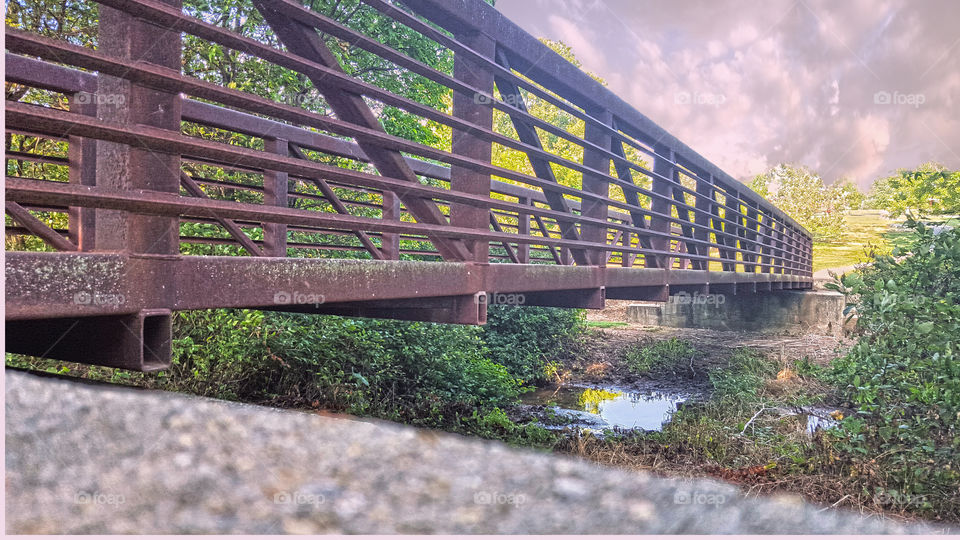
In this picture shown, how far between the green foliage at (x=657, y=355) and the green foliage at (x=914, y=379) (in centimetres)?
817

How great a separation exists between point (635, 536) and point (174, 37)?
128 inches

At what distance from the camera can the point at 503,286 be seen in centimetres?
531

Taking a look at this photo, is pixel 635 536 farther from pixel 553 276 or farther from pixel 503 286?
pixel 553 276

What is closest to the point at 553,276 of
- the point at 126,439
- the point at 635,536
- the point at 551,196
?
the point at 551,196

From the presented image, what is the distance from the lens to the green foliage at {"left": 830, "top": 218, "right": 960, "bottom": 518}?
4895mm

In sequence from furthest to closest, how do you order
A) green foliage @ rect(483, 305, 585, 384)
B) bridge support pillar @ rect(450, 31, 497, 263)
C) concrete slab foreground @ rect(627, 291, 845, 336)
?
1. concrete slab foreground @ rect(627, 291, 845, 336)
2. green foliage @ rect(483, 305, 585, 384)
3. bridge support pillar @ rect(450, 31, 497, 263)

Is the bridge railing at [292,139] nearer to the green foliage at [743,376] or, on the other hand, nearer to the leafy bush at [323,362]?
the leafy bush at [323,362]

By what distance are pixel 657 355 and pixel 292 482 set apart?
11.5 meters

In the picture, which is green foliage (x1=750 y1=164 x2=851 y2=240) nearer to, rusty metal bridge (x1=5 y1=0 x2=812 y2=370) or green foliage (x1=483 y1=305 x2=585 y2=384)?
green foliage (x1=483 y1=305 x2=585 y2=384)

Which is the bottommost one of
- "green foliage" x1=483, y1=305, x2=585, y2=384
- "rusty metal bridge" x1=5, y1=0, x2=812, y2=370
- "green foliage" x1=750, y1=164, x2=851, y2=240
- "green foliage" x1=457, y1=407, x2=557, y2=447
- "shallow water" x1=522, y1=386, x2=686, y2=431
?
"shallow water" x1=522, y1=386, x2=686, y2=431

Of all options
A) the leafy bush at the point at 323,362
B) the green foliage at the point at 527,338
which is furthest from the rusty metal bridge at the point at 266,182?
the green foliage at the point at 527,338

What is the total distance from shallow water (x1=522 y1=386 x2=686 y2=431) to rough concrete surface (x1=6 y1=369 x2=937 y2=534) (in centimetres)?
441

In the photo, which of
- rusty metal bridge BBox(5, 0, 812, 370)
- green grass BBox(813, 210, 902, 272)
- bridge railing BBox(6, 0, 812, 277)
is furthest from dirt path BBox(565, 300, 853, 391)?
green grass BBox(813, 210, 902, 272)

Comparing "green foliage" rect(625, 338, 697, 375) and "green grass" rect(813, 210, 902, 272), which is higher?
"green grass" rect(813, 210, 902, 272)
